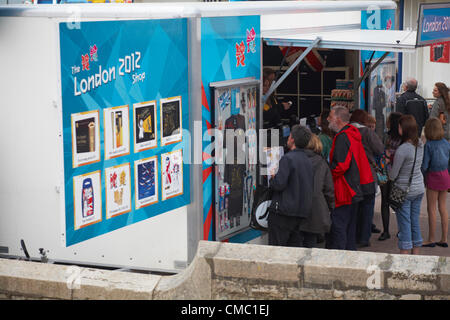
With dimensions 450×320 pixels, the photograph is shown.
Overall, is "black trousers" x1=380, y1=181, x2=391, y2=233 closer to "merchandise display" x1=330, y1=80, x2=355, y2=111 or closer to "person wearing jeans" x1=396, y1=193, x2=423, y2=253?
"person wearing jeans" x1=396, y1=193, x2=423, y2=253

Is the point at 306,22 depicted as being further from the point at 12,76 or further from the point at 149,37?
the point at 12,76

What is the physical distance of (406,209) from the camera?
867cm

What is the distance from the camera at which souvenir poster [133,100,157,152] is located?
6887mm

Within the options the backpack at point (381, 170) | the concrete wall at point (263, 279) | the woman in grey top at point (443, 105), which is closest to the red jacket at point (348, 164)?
the backpack at point (381, 170)

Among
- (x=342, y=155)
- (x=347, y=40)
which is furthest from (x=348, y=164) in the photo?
(x=347, y=40)

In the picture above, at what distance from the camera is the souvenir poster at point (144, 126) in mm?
6887

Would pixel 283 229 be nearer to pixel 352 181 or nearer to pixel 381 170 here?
pixel 352 181

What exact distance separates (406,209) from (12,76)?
4352 mm

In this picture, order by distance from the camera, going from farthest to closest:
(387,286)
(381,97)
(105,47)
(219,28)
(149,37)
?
(381,97) < (219,28) < (149,37) < (105,47) < (387,286)

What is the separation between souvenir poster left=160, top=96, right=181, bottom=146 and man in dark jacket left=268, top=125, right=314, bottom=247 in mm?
1099

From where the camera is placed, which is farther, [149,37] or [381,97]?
[381,97]

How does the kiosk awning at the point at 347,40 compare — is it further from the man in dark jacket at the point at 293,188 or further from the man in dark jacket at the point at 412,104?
the man in dark jacket at the point at 412,104

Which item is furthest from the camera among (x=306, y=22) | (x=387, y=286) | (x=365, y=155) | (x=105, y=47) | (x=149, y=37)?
(x=306, y=22)
